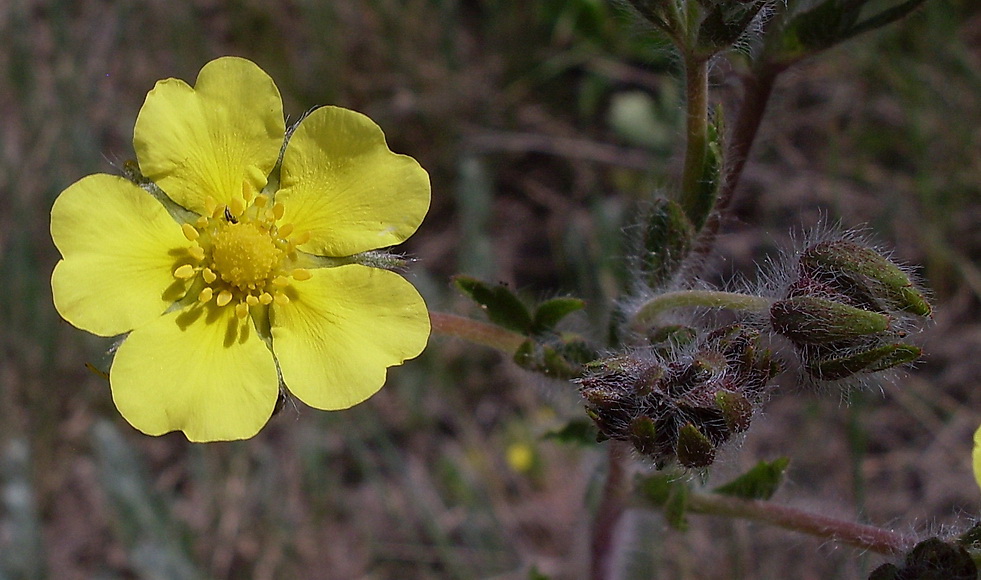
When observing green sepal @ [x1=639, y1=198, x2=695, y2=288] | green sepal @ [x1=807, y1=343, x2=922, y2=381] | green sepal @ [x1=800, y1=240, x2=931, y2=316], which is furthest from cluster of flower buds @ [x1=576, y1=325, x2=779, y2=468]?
green sepal @ [x1=639, y1=198, x2=695, y2=288]

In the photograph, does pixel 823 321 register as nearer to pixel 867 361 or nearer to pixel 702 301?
pixel 867 361

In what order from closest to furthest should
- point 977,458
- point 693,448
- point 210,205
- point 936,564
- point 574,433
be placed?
1. point 693,448
2. point 936,564
3. point 977,458
4. point 210,205
5. point 574,433

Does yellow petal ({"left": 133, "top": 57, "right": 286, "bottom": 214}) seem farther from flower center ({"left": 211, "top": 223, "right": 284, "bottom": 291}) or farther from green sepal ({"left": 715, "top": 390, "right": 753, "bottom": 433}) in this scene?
green sepal ({"left": 715, "top": 390, "right": 753, "bottom": 433})

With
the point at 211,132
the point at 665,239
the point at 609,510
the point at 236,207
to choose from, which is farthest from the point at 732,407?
the point at 211,132

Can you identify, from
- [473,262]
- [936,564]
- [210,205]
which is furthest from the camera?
[473,262]

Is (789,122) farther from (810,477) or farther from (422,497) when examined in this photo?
(422,497)

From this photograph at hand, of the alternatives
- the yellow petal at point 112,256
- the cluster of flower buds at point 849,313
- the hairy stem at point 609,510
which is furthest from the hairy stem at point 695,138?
the yellow petal at point 112,256
